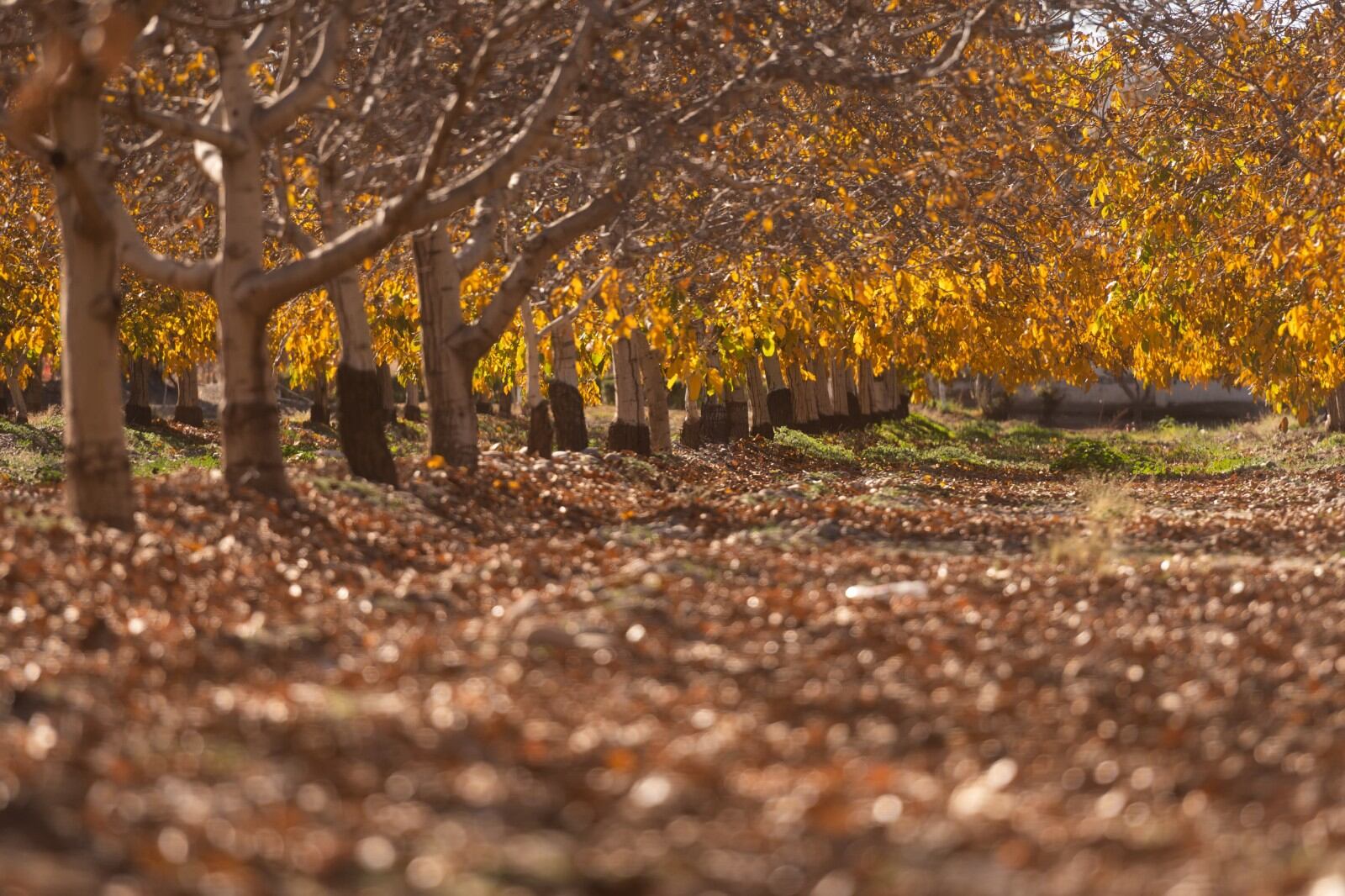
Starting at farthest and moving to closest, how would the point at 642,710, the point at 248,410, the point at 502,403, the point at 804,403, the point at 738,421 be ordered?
the point at 502,403 → the point at 804,403 → the point at 738,421 → the point at 248,410 → the point at 642,710

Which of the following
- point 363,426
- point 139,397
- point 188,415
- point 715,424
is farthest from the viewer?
point 188,415

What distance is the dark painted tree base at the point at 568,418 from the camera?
19297 mm

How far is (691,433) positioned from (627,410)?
19.2 feet

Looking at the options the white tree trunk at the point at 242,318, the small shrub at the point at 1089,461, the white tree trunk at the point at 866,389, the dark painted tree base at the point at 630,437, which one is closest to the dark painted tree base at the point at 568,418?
the dark painted tree base at the point at 630,437

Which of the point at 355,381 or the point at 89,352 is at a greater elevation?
the point at 89,352

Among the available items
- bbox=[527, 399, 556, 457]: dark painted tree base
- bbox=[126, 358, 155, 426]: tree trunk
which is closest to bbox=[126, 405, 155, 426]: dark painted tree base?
bbox=[126, 358, 155, 426]: tree trunk

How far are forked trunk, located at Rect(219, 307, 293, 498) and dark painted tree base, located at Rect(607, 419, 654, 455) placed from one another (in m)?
9.02

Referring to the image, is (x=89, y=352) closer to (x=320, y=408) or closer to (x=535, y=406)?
(x=535, y=406)

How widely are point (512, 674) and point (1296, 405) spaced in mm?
25709

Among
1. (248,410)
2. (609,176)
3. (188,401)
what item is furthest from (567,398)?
(188,401)

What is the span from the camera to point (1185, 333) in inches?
1012

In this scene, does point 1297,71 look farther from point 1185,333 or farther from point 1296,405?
point 1296,405

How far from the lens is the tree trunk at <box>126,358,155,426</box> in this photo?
2977 centimetres

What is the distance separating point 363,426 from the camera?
1353 cm
